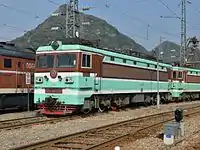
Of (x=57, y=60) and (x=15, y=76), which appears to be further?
(x=15, y=76)

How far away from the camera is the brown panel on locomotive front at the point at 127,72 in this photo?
2180cm

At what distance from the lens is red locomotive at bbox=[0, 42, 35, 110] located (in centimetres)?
2141

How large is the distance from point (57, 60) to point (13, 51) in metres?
4.03

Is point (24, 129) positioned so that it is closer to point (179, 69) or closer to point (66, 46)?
point (66, 46)

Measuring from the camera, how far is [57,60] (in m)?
19.5

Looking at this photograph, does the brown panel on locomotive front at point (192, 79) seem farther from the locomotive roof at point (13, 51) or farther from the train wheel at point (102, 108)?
the locomotive roof at point (13, 51)

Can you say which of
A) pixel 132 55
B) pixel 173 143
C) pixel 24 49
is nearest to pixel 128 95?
pixel 132 55

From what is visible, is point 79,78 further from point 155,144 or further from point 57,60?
point 155,144

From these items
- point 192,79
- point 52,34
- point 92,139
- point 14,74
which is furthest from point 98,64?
point 52,34

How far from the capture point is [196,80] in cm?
4622

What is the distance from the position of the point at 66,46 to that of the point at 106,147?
9128 millimetres

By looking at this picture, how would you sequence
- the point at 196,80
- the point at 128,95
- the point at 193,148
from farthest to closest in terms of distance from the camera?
the point at 196,80
the point at 128,95
the point at 193,148

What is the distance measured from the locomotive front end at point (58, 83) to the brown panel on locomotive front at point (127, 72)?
2.73 metres

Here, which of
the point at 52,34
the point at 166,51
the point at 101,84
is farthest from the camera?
the point at 166,51
